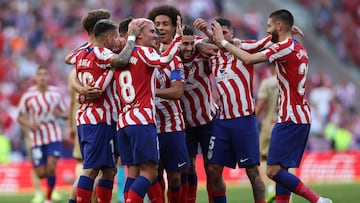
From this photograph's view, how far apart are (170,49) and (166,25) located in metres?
1.39

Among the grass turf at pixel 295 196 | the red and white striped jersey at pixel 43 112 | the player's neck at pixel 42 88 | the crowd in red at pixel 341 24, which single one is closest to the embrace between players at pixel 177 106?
the grass turf at pixel 295 196

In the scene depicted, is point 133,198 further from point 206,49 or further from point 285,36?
point 285,36

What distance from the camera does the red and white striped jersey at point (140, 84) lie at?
13.1 m

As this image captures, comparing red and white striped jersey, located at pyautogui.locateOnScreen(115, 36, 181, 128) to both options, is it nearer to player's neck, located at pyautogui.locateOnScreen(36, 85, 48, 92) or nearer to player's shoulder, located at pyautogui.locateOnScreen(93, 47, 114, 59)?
player's shoulder, located at pyautogui.locateOnScreen(93, 47, 114, 59)

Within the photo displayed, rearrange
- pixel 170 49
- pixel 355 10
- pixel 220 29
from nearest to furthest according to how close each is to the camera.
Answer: pixel 170 49
pixel 220 29
pixel 355 10

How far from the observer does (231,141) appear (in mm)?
14555

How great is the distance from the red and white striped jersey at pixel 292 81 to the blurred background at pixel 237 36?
511 inches

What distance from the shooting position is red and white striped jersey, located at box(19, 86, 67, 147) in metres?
19.9

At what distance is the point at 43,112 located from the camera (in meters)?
20.1

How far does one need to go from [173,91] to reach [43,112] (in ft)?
22.4

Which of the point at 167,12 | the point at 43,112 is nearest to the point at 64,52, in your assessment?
the point at 43,112

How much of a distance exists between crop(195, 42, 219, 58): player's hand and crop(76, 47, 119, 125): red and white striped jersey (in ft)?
4.48

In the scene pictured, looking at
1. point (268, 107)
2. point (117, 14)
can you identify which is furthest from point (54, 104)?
point (117, 14)

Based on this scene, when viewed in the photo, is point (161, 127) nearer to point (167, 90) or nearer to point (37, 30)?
point (167, 90)
